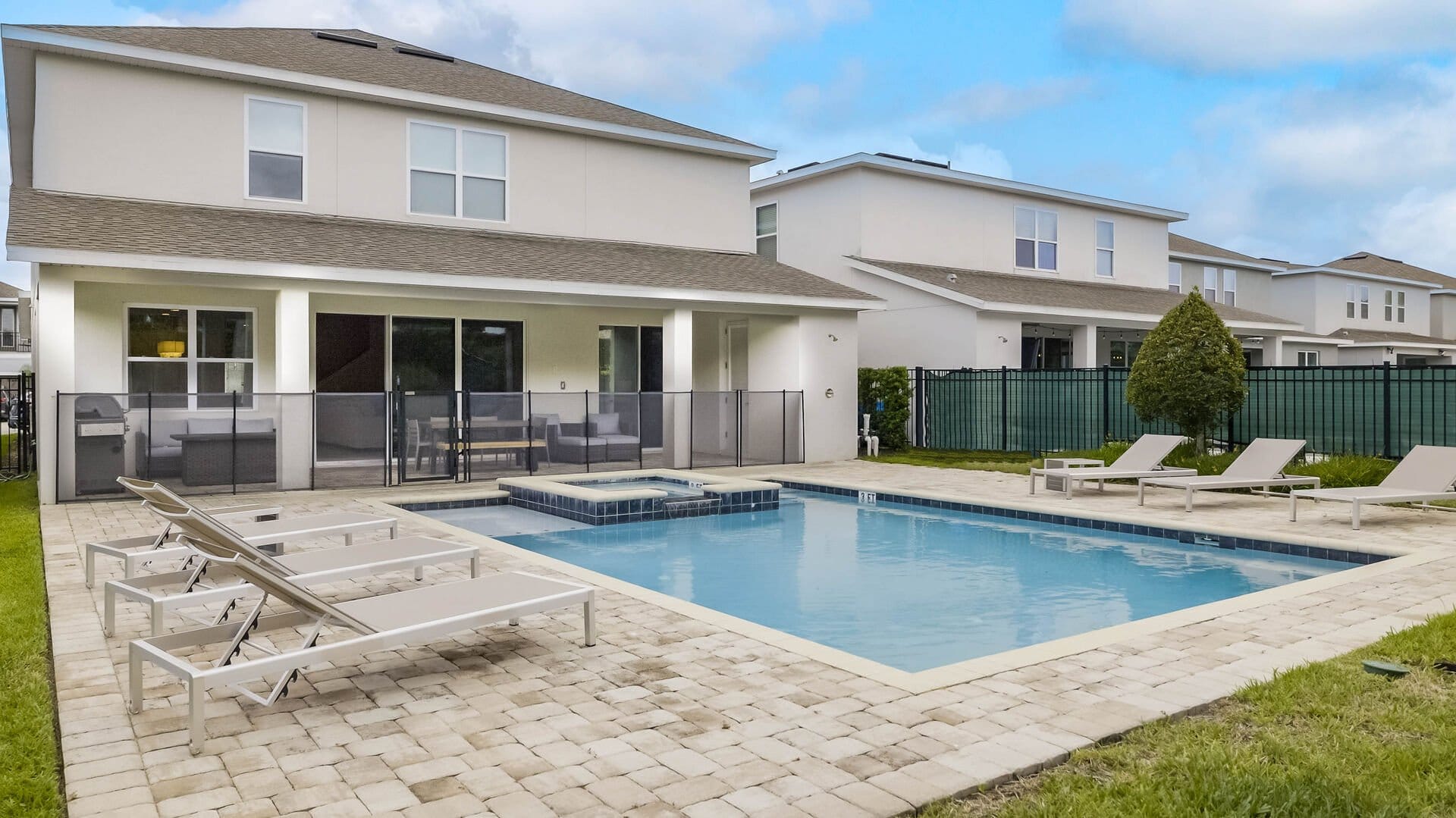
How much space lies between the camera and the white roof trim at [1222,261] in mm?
31547

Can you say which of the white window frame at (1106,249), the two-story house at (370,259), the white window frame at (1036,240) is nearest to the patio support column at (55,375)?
the two-story house at (370,259)

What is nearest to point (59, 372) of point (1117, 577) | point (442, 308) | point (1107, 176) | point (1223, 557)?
point (442, 308)

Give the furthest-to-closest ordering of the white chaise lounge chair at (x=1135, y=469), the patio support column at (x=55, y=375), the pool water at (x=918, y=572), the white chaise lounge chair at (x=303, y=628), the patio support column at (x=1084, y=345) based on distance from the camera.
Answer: the patio support column at (x=1084, y=345)
the white chaise lounge chair at (x=1135, y=469)
the patio support column at (x=55, y=375)
the pool water at (x=918, y=572)
the white chaise lounge chair at (x=303, y=628)

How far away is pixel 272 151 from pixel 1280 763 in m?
15.9

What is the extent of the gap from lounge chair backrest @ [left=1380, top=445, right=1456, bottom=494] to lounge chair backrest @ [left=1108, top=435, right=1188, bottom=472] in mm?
2826

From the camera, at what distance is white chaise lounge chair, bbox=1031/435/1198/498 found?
518 inches

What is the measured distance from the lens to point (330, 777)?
3807mm

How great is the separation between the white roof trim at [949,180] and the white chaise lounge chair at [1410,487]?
13692 millimetres

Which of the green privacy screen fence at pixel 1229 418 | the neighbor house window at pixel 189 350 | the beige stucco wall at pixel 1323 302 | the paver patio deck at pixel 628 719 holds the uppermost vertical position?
the beige stucco wall at pixel 1323 302

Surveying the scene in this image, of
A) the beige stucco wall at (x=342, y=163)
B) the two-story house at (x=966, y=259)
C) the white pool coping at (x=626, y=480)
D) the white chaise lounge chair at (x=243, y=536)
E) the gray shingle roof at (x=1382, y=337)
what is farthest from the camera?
the gray shingle roof at (x=1382, y=337)

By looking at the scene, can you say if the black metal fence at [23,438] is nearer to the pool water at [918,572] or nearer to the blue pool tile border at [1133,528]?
the pool water at [918,572]

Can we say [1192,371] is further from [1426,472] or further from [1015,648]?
[1015,648]

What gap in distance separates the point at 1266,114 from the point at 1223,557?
2258 inches

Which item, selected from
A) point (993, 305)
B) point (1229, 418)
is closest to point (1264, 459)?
point (1229, 418)
